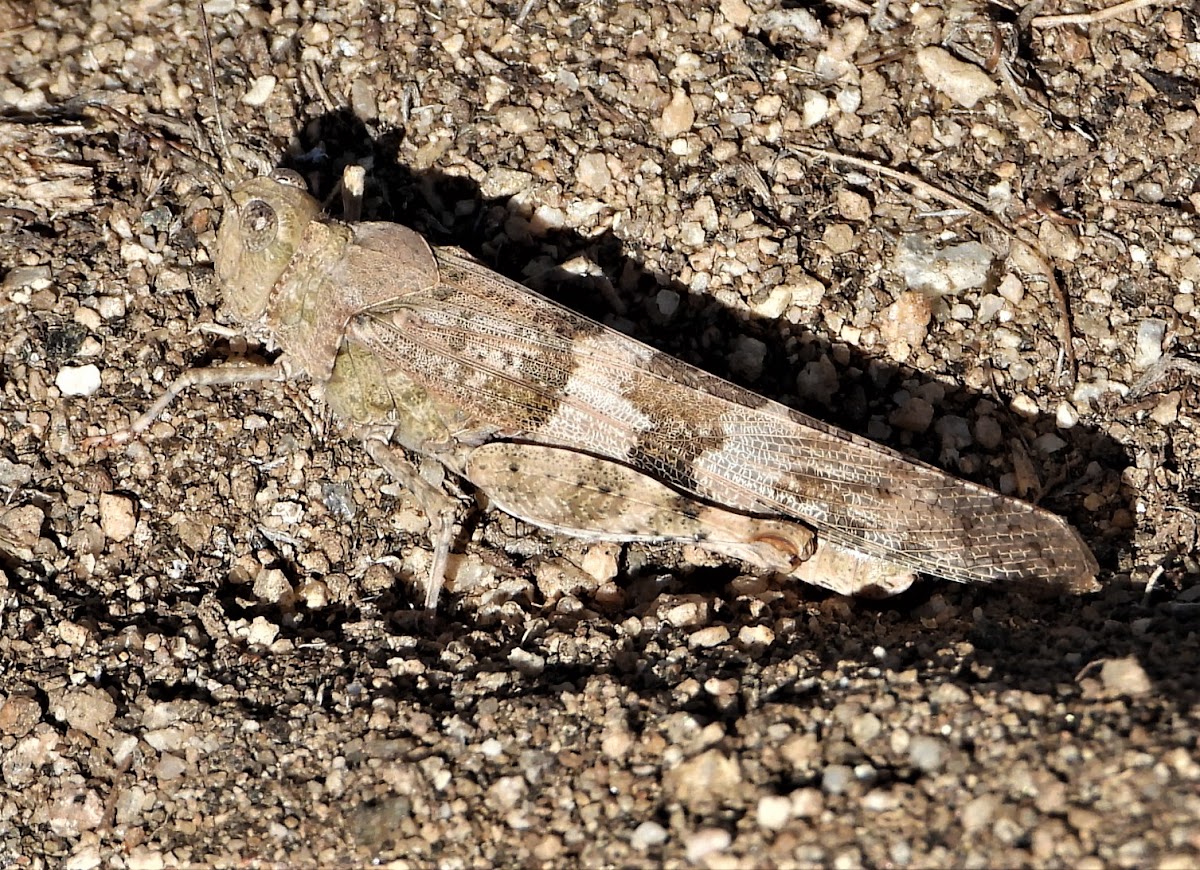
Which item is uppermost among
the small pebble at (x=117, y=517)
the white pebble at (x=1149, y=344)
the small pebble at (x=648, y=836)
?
the white pebble at (x=1149, y=344)

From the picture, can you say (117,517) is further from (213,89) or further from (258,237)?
(213,89)

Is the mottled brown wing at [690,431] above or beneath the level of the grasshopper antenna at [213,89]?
beneath

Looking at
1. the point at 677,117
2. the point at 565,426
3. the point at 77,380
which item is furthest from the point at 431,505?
the point at 677,117

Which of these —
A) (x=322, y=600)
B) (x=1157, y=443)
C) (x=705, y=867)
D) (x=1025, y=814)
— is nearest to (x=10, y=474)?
(x=322, y=600)

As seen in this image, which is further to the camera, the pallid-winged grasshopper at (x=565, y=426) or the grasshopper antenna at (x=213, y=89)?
the grasshopper antenna at (x=213, y=89)

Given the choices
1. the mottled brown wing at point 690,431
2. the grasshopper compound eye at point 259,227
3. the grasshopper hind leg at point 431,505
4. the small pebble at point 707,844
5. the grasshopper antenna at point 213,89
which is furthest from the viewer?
the grasshopper antenna at point 213,89

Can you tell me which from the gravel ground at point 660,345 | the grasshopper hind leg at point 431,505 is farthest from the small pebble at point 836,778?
the grasshopper hind leg at point 431,505

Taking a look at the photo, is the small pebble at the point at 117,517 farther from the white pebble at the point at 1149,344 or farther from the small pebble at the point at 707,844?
the white pebble at the point at 1149,344

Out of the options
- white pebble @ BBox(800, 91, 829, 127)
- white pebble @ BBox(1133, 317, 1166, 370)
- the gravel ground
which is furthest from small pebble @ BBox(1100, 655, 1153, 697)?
white pebble @ BBox(800, 91, 829, 127)
